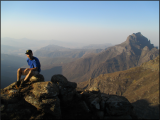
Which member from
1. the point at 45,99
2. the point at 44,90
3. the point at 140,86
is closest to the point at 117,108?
the point at 45,99

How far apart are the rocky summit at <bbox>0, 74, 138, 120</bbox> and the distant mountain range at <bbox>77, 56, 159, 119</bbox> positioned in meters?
112

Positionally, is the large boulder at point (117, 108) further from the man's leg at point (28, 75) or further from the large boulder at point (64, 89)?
the man's leg at point (28, 75)

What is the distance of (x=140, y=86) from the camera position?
15600 cm

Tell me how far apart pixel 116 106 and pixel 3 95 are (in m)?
14.3

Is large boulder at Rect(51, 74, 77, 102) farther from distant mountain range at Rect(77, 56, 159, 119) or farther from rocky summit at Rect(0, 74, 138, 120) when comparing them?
distant mountain range at Rect(77, 56, 159, 119)

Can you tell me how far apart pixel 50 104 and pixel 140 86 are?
183m

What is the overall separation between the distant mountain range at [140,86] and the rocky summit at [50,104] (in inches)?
4429

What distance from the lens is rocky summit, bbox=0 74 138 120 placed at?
949 cm

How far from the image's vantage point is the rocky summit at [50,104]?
31.1 ft

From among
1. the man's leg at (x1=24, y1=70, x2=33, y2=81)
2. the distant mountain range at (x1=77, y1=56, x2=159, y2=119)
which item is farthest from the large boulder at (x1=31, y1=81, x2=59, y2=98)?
the distant mountain range at (x1=77, y1=56, x2=159, y2=119)

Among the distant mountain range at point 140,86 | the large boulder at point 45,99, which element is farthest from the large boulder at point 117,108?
the distant mountain range at point 140,86

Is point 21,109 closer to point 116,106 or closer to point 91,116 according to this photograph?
point 91,116

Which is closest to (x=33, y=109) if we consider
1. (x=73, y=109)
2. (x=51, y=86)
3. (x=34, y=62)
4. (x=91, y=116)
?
(x=51, y=86)

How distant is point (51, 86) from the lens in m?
11.0
